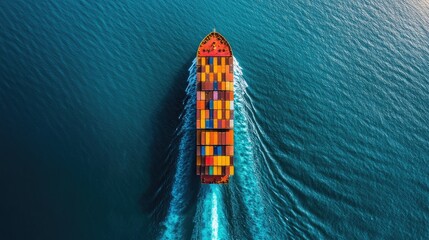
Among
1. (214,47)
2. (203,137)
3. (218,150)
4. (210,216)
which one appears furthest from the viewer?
(214,47)

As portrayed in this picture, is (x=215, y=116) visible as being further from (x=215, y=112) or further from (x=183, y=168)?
(x=183, y=168)

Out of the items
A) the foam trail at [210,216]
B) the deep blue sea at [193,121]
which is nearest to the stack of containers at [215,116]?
the foam trail at [210,216]

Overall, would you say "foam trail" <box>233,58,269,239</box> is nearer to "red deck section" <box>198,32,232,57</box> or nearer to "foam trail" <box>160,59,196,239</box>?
"red deck section" <box>198,32,232,57</box>

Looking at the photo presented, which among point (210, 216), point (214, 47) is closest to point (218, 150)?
point (210, 216)

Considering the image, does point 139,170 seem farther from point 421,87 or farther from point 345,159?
point 421,87

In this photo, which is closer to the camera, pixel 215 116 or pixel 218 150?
pixel 218 150

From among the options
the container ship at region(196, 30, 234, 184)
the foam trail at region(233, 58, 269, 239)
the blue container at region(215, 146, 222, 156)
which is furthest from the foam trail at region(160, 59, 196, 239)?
the foam trail at region(233, 58, 269, 239)

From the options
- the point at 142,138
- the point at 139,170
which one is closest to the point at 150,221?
the point at 139,170
